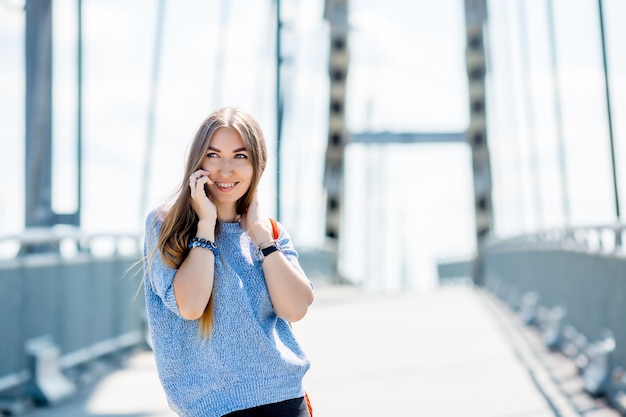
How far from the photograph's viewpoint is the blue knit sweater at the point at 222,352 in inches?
84.0

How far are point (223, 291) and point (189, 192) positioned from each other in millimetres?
256

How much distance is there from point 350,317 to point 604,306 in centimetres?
730

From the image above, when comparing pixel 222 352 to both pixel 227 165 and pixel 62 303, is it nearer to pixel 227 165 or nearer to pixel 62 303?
pixel 227 165

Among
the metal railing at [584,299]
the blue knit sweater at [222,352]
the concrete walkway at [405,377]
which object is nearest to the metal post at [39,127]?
the concrete walkway at [405,377]

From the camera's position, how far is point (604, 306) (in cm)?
634

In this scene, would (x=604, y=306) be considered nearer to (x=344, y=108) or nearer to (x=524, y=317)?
(x=524, y=317)

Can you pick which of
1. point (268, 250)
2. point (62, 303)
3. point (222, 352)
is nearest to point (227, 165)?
point (268, 250)

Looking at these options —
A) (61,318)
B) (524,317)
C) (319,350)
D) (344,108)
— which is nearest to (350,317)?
(524,317)

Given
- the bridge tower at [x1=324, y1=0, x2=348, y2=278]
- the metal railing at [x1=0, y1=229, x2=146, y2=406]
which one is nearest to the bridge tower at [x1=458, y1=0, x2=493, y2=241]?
the bridge tower at [x1=324, y1=0, x2=348, y2=278]

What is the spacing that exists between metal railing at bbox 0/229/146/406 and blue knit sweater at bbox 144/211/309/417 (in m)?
3.24

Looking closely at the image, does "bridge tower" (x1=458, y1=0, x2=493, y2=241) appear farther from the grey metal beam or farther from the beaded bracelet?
the beaded bracelet

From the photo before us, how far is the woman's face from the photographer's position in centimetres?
228

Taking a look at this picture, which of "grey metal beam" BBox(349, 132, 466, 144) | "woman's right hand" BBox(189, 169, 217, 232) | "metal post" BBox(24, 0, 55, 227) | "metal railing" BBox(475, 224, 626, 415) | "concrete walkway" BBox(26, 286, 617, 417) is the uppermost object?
"grey metal beam" BBox(349, 132, 466, 144)

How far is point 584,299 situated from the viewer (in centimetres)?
720
